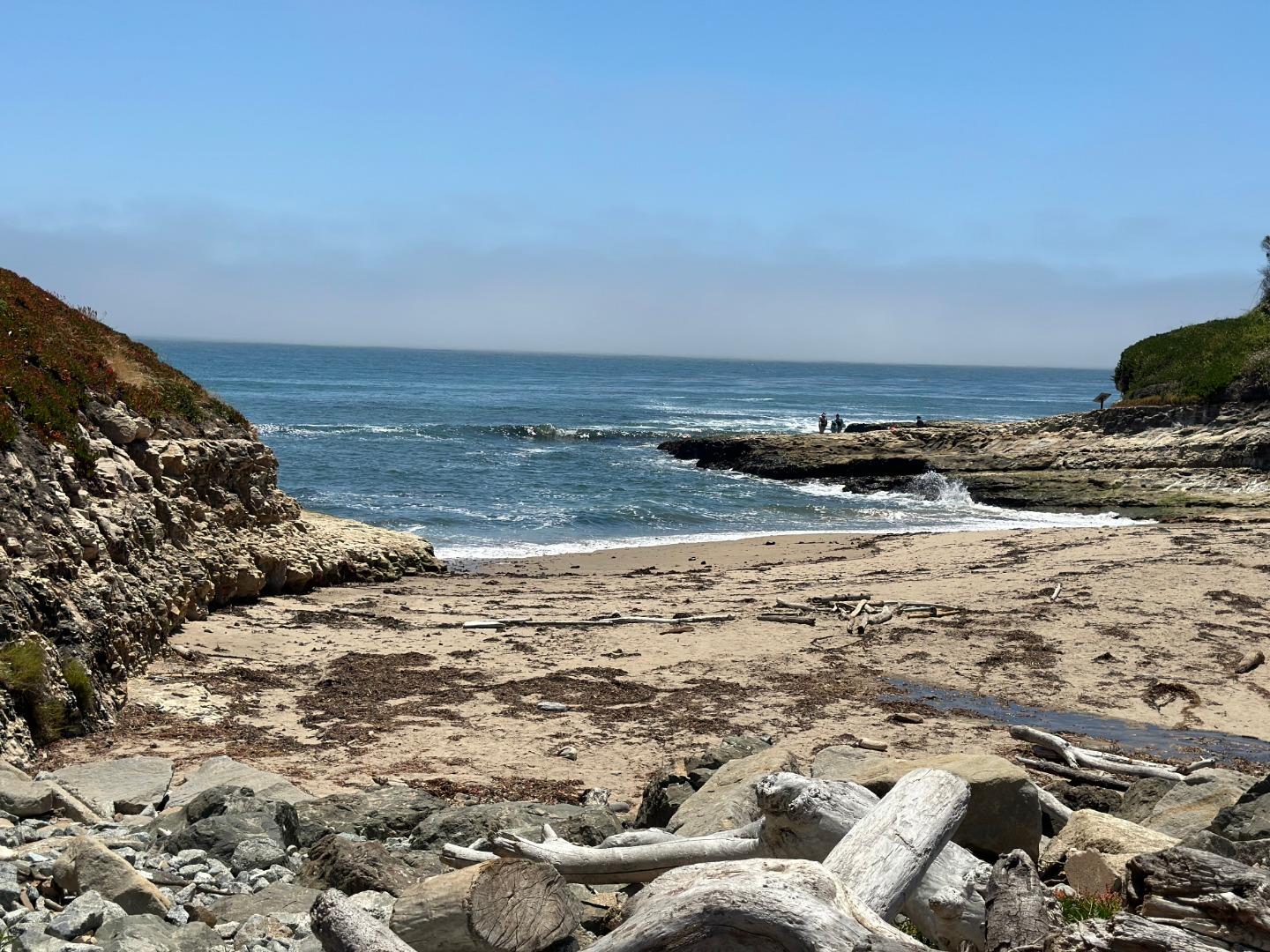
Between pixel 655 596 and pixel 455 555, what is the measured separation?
24.8ft

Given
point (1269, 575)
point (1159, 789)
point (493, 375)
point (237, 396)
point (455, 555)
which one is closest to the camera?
point (1159, 789)

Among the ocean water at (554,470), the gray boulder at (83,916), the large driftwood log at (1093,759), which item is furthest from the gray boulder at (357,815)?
the ocean water at (554,470)

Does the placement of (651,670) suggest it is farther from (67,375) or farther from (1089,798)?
(67,375)

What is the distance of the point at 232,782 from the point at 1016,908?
6.45m

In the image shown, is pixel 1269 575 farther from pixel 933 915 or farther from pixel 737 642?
pixel 933 915

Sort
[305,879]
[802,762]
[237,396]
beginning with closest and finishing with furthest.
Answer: [305,879] → [802,762] → [237,396]

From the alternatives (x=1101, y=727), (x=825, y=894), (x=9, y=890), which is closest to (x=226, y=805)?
(x=9, y=890)

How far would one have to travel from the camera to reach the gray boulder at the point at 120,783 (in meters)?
8.29

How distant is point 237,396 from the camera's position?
82562mm

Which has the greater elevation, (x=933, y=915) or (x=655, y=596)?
(x=933, y=915)

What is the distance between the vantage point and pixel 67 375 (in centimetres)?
1527

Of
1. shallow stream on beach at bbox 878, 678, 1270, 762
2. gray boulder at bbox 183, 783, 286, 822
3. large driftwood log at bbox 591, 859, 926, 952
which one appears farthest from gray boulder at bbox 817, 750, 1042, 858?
shallow stream on beach at bbox 878, 678, 1270, 762

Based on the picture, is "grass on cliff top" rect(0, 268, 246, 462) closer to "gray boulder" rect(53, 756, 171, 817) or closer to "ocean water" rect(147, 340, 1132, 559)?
"gray boulder" rect(53, 756, 171, 817)

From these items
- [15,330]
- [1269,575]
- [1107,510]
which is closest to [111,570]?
[15,330]
